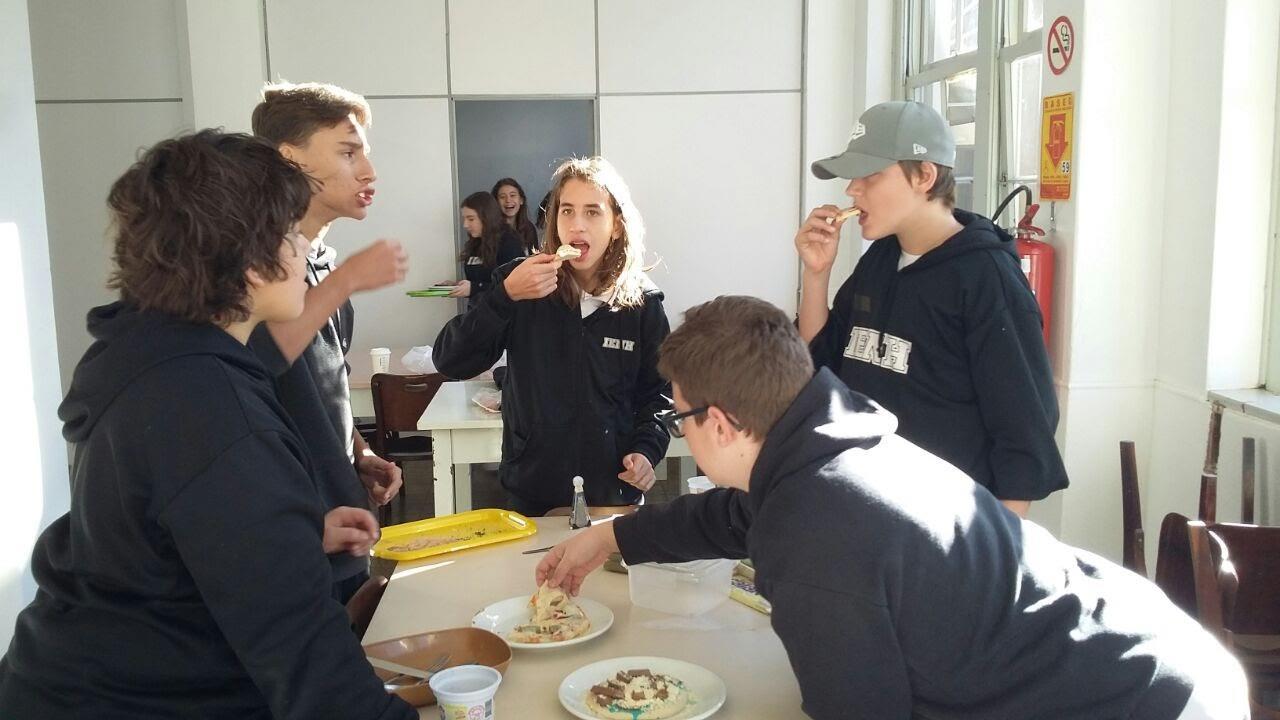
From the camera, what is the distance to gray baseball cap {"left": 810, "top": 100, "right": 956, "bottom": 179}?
2141 mm

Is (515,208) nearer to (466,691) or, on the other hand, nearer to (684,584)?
(684,584)

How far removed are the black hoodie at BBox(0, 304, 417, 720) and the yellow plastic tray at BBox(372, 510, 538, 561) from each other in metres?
0.86

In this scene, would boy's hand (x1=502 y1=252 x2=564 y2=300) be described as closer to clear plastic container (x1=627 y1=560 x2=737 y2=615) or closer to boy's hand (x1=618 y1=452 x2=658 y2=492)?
boy's hand (x1=618 y1=452 x2=658 y2=492)

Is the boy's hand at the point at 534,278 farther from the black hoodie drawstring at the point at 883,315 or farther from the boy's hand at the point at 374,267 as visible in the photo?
the black hoodie drawstring at the point at 883,315

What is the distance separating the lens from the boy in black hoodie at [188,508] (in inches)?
44.4

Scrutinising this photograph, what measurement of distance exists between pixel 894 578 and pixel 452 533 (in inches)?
50.0

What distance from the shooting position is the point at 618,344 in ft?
8.28

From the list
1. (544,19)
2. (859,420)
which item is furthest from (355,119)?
(544,19)

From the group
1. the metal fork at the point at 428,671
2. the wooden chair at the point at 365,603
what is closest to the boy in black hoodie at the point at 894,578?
the metal fork at the point at 428,671

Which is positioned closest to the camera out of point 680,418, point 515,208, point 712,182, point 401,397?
point 680,418

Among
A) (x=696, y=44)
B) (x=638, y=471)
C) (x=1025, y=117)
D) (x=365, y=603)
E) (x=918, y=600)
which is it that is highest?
(x=696, y=44)

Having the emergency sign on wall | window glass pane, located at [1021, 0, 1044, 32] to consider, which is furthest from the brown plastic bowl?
window glass pane, located at [1021, 0, 1044, 32]

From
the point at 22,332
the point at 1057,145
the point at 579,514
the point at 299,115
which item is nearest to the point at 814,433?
the point at 579,514

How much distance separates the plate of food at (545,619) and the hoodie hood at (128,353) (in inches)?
25.3
